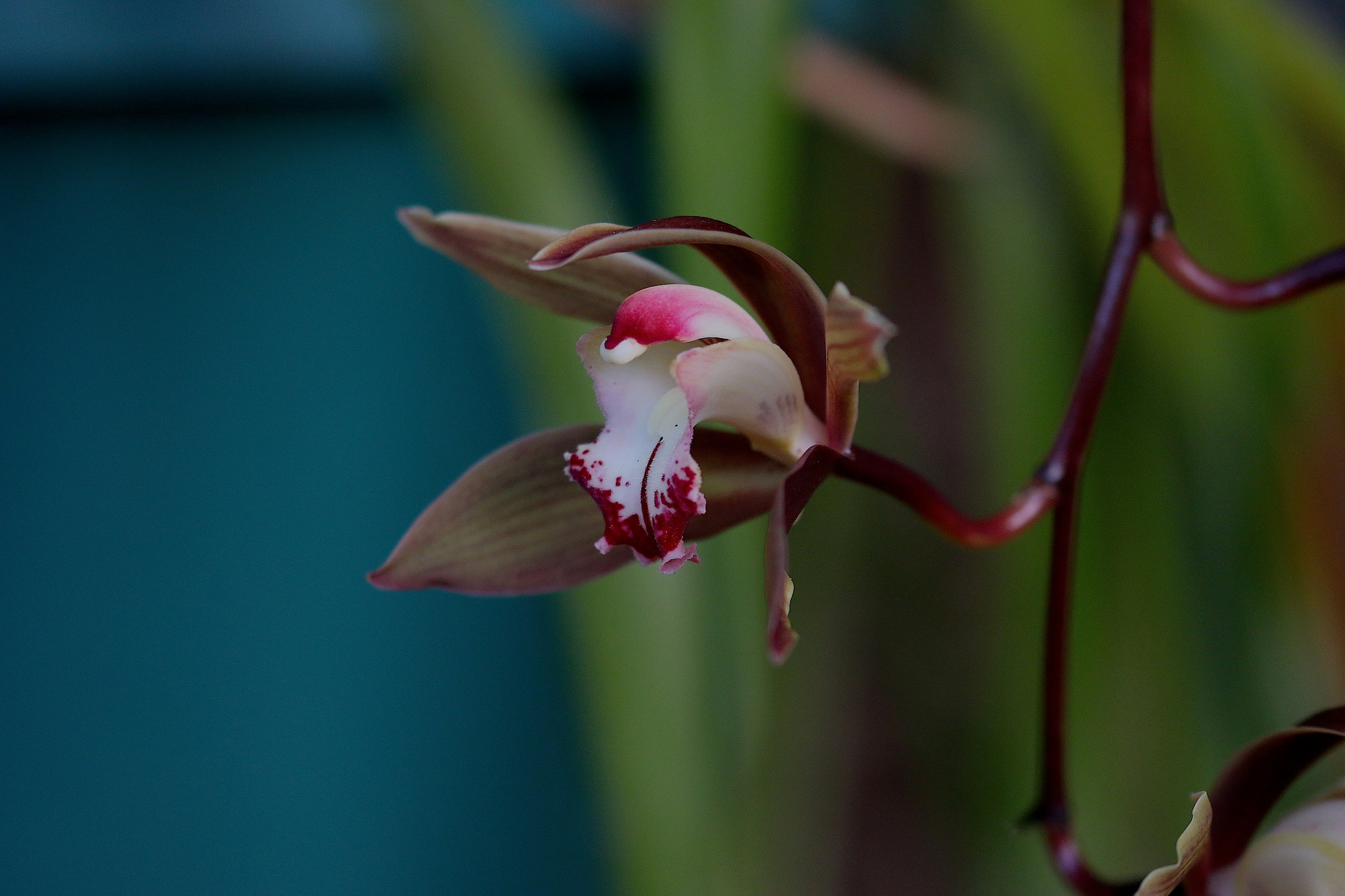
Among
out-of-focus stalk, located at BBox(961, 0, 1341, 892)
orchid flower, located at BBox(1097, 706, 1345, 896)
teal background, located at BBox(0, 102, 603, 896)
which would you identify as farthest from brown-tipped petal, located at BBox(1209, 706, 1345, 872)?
teal background, located at BBox(0, 102, 603, 896)

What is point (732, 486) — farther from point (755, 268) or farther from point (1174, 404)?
point (1174, 404)

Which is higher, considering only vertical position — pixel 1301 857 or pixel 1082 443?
pixel 1082 443

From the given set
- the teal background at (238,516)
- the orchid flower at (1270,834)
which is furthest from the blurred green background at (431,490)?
the orchid flower at (1270,834)

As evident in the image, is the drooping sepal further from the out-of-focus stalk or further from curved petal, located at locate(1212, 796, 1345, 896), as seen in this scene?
the out-of-focus stalk

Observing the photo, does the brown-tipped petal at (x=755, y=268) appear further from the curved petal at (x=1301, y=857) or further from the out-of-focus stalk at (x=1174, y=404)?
the out-of-focus stalk at (x=1174, y=404)

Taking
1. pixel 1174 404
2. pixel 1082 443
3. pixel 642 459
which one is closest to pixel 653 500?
pixel 642 459

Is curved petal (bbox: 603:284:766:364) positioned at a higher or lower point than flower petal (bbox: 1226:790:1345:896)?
higher

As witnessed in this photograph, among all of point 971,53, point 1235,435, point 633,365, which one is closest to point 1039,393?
point 1235,435
